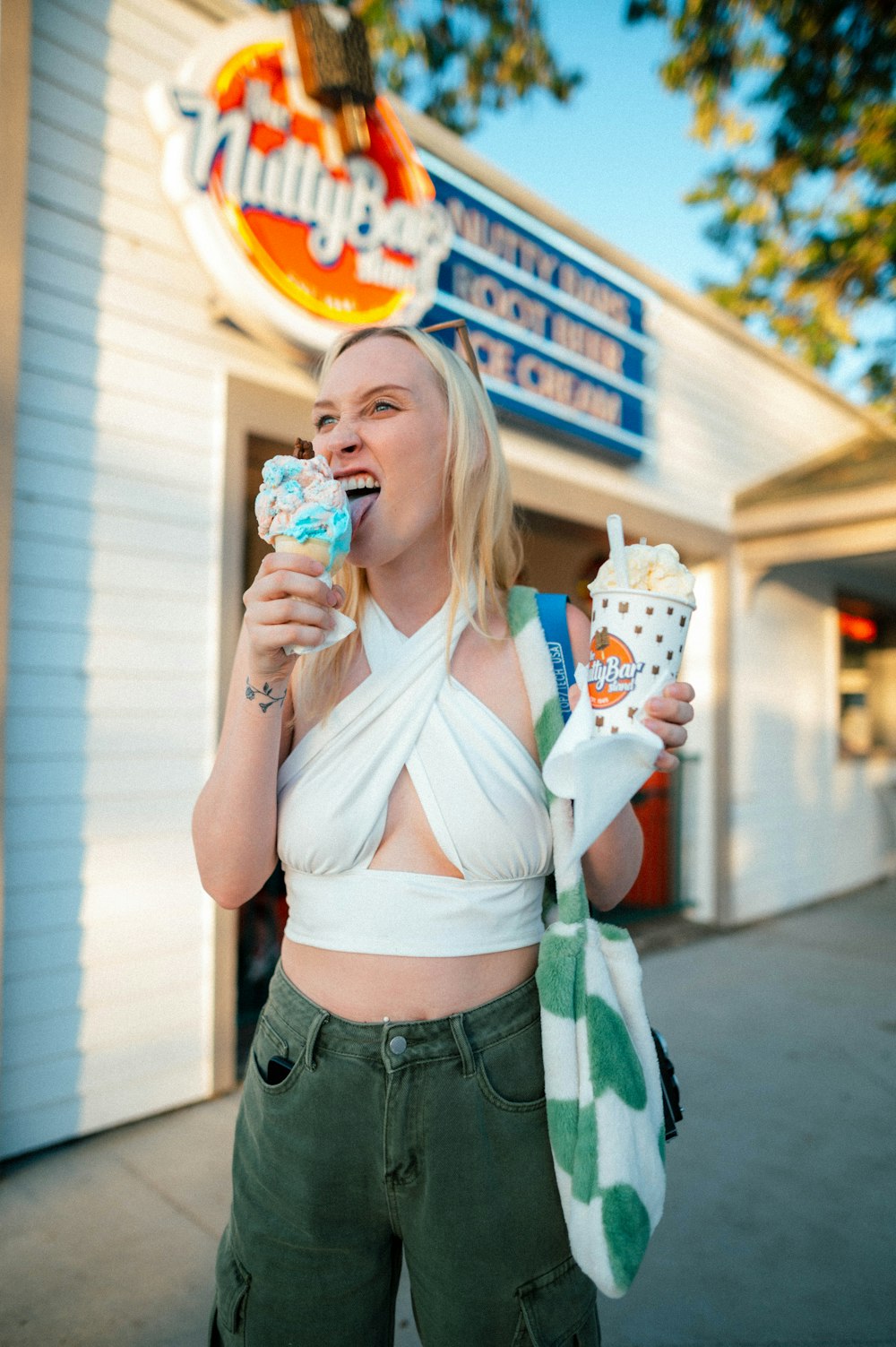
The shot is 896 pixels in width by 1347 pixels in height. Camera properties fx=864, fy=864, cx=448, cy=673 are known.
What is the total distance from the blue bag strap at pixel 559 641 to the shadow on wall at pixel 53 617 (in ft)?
8.49

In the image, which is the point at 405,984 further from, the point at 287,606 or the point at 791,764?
the point at 791,764

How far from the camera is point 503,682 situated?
4.65 feet

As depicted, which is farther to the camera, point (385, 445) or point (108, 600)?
point (108, 600)

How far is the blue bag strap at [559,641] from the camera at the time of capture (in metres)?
1.38

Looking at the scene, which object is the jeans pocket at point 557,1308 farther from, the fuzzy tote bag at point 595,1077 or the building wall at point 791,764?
the building wall at point 791,764

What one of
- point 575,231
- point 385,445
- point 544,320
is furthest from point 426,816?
point 575,231

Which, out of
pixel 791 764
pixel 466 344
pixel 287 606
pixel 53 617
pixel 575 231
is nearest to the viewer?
pixel 287 606

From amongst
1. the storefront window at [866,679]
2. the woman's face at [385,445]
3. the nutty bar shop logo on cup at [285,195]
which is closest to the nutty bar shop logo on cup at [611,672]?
the woman's face at [385,445]

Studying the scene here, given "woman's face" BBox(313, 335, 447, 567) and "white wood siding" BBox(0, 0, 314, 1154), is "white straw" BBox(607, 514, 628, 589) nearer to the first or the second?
"woman's face" BBox(313, 335, 447, 567)

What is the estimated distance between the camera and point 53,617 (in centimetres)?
342

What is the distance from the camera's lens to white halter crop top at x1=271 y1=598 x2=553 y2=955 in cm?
127

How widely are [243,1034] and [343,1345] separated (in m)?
3.68

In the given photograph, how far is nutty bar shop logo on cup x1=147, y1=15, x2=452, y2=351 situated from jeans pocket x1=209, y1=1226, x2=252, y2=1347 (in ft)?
11.7

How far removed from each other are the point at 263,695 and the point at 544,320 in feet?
17.1
